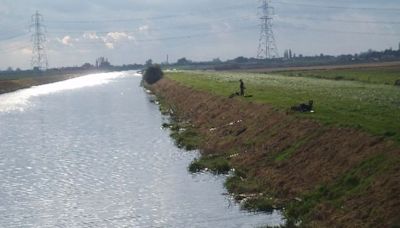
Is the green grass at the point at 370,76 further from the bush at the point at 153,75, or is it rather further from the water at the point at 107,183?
the bush at the point at 153,75

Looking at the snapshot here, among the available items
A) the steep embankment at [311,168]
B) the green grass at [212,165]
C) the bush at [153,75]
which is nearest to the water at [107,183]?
the green grass at [212,165]

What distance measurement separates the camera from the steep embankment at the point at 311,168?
17.9 metres

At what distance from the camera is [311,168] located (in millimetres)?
23328

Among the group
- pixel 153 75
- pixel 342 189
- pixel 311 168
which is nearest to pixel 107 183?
pixel 311 168

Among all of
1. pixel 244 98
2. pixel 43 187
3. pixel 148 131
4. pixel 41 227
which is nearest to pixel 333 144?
pixel 41 227

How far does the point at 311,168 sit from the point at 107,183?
35.6 ft

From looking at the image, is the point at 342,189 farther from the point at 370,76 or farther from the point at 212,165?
the point at 370,76

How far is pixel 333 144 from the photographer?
24578 millimetres

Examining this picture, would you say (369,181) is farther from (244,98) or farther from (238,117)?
(244,98)

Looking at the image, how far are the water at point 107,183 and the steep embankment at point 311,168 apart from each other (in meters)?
1.29

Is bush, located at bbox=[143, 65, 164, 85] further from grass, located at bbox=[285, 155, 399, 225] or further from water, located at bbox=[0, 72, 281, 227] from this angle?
grass, located at bbox=[285, 155, 399, 225]

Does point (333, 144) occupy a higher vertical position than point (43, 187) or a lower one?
higher

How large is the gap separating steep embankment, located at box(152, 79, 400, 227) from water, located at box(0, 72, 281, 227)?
50.6 inches

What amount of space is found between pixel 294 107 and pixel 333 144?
10.2 m
